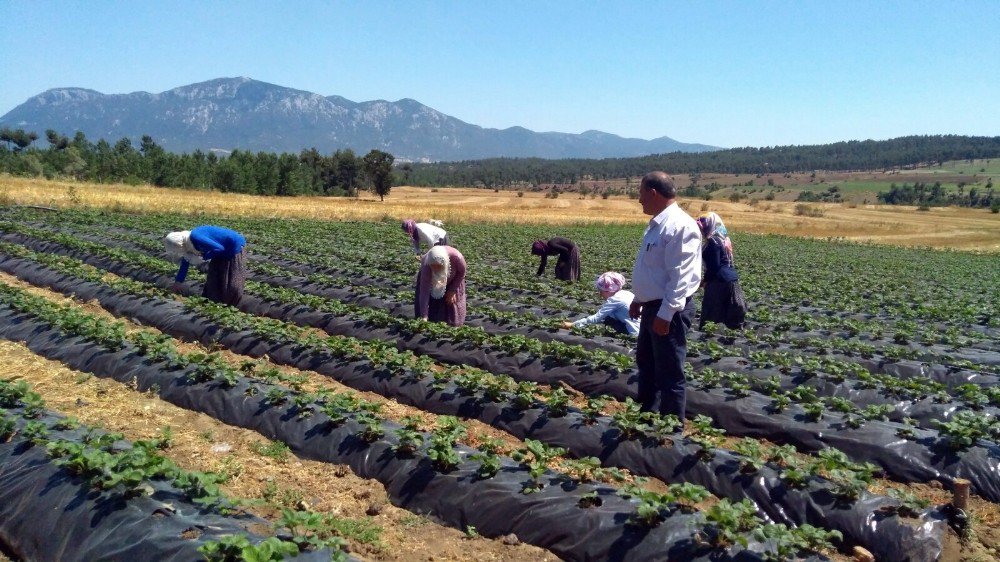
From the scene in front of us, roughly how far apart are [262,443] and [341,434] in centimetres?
85

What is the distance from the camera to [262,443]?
579cm

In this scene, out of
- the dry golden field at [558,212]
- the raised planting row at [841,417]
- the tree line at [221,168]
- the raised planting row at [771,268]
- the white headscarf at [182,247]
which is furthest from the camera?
the tree line at [221,168]

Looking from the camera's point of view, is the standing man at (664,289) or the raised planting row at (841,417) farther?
the raised planting row at (841,417)

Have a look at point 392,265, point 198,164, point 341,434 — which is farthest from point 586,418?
point 198,164

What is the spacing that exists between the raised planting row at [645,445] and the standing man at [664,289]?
0.38 meters

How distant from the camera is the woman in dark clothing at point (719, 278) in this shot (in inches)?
355

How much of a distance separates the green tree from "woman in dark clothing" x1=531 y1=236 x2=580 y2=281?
57.5 m

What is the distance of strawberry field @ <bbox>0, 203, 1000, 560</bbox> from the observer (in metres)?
3.85

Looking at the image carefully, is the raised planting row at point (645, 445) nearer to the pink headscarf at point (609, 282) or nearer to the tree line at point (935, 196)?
the pink headscarf at point (609, 282)

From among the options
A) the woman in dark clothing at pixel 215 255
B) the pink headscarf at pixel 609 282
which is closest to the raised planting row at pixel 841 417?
the pink headscarf at pixel 609 282

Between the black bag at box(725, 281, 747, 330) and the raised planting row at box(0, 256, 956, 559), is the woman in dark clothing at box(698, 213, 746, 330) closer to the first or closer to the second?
the black bag at box(725, 281, 747, 330)

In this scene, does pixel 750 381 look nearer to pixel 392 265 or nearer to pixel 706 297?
pixel 706 297

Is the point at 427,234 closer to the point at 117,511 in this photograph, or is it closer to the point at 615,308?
the point at 615,308

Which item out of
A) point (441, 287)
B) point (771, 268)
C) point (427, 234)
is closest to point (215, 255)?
point (427, 234)
